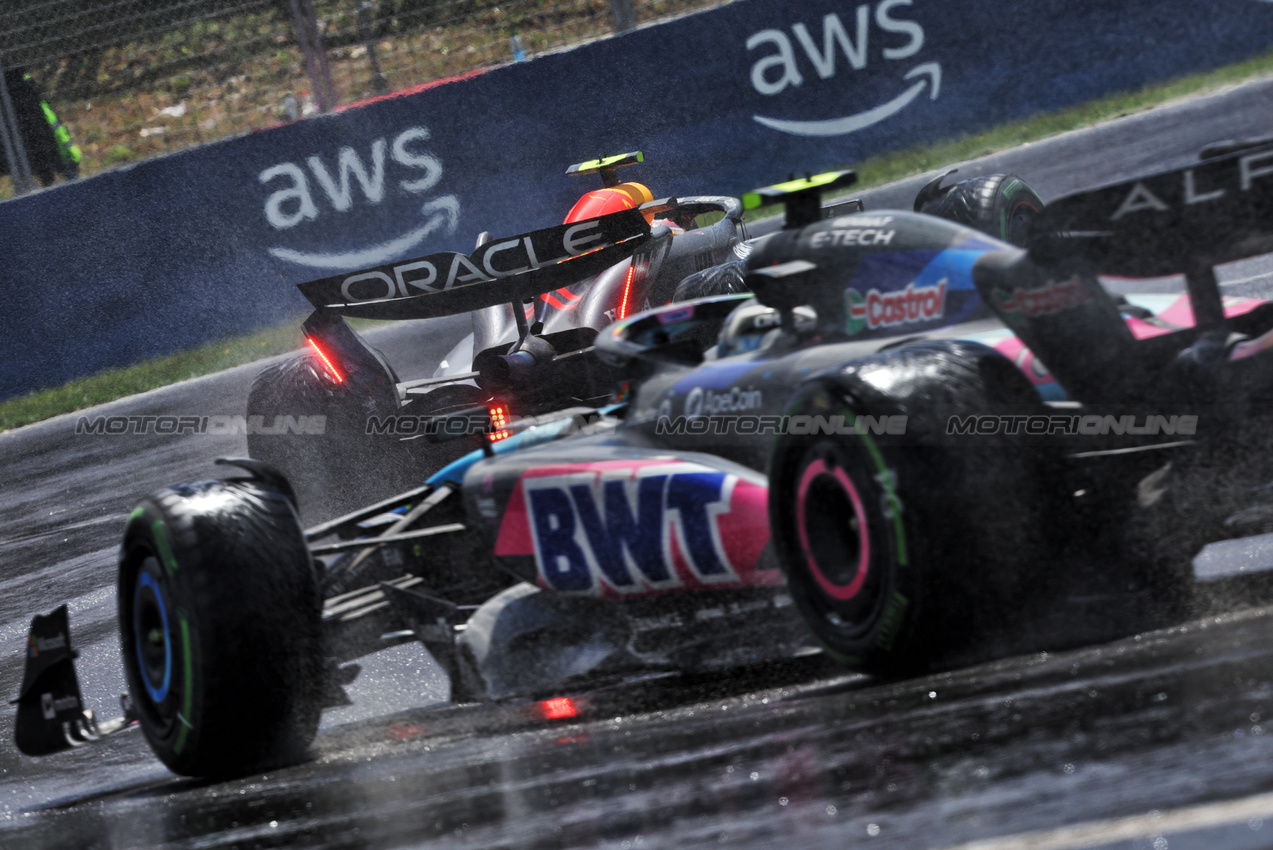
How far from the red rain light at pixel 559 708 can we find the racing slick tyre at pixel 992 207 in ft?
7.35

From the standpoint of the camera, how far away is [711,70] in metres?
14.1

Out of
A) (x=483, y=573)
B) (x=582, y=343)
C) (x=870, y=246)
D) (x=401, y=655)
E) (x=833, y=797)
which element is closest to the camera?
(x=833, y=797)

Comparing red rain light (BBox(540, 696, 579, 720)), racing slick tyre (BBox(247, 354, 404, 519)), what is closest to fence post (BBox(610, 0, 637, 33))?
racing slick tyre (BBox(247, 354, 404, 519))

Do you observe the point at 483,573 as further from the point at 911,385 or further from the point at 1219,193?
the point at 1219,193

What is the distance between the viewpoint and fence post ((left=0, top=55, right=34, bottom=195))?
1372 centimetres

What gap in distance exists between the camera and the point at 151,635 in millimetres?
4684

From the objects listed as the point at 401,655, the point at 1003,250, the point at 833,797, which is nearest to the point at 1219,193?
the point at 1003,250

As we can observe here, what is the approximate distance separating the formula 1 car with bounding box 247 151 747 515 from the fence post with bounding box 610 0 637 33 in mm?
6894

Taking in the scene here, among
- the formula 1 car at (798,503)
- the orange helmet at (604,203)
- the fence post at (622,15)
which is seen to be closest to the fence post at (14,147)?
the fence post at (622,15)

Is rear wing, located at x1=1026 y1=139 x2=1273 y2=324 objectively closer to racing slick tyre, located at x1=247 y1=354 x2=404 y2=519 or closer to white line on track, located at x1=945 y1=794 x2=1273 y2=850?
white line on track, located at x1=945 y1=794 x2=1273 y2=850

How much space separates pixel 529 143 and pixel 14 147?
4.49 m

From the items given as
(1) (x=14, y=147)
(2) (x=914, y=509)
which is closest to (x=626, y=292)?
(2) (x=914, y=509)

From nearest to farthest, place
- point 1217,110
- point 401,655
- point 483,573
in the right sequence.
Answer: point 483,573 → point 401,655 → point 1217,110

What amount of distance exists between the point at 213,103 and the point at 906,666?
1281cm
